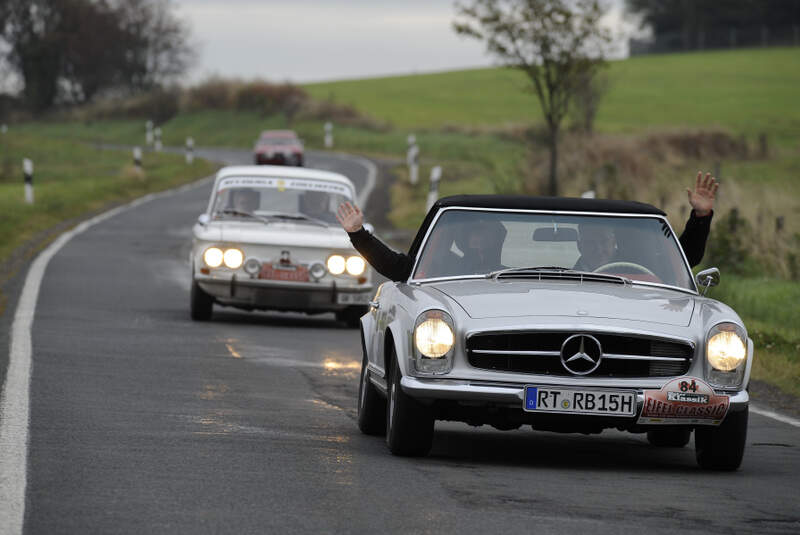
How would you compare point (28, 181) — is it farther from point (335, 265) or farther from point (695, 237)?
point (695, 237)

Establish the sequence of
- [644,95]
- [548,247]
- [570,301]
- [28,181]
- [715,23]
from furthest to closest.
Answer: [715,23]
[644,95]
[28,181]
[548,247]
[570,301]

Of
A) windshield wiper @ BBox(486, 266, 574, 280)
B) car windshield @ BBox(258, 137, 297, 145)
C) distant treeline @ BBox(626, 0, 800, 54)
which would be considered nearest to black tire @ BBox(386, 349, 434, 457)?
windshield wiper @ BBox(486, 266, 574, 280)

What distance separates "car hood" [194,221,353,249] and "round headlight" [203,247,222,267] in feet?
0.34

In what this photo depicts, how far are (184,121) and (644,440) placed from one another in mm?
75902

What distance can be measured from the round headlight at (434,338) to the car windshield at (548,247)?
940 millimetres

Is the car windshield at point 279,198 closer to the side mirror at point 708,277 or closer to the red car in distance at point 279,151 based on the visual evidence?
the side mirror at point 708,277

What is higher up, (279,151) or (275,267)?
(275,267)

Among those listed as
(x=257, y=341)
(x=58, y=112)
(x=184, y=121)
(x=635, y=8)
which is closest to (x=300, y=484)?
(x=257, y=341)

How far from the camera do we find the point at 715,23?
127562 mm

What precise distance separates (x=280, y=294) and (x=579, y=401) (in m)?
8.72

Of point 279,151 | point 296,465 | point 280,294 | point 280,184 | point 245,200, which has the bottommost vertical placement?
point 279,151

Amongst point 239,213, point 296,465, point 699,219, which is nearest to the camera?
point 296,465

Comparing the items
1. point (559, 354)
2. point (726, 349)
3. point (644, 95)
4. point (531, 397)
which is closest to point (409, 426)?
point (531, 397)

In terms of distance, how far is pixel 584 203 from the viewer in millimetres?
Result: 9727
